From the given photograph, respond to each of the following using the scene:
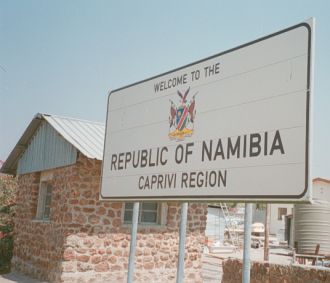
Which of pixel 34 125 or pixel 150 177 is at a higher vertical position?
pixel 34 125

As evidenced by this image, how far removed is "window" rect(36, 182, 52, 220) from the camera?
11875 millimetres

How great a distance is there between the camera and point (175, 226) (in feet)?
35.1

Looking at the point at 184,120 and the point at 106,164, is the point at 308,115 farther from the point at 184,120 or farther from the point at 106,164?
the point at 106,164

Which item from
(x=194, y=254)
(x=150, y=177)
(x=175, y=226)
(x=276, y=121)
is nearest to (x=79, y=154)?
(x=175, y=226)

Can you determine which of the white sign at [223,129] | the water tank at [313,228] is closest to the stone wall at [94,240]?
the white sign at [223,129]

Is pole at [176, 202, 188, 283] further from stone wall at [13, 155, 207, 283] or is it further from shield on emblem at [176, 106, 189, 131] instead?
stone wall at [13, 155, 207, 283]

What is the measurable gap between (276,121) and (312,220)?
17.5 metres

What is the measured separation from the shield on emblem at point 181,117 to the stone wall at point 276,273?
178 inches

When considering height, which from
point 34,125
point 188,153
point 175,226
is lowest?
point 175,226

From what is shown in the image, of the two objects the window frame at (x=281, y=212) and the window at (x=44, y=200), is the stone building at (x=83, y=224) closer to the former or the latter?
the window at (x=44, y=200)

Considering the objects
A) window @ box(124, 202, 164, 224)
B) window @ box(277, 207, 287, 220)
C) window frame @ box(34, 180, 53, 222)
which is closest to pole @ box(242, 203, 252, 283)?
window @ box(124, 202, 164, 224)

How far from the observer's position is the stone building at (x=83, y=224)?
31.1ft

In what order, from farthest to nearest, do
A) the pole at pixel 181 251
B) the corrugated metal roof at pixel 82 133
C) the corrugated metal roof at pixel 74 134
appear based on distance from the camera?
the corrugated metal roof at pixel 74 134, the corrugated metal roof at pixel 82 133, the pole at pixel 181 251

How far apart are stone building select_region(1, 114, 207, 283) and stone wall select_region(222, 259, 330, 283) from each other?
246 centimetres
